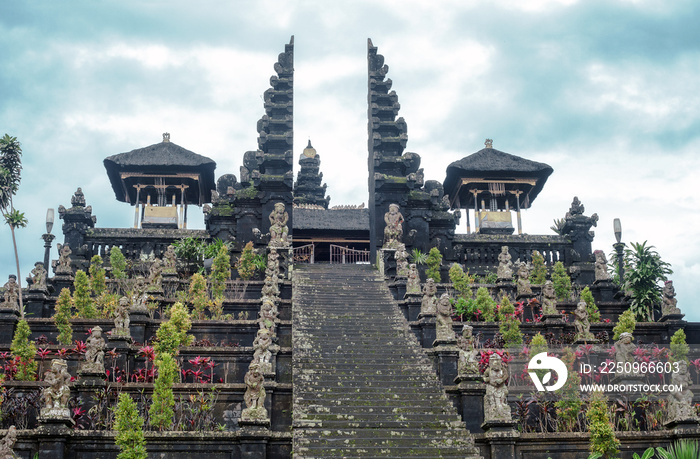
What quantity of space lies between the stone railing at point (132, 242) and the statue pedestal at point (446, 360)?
41.9ft

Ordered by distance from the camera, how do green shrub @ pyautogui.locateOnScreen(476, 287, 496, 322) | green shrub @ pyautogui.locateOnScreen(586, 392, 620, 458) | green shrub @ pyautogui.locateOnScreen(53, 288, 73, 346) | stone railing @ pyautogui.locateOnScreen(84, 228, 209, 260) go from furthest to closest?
1. stone railing @ pyautogui.locateOnScreen(84, 228, 209, 260)
2. green shrub @ pyautogui.locateOnScreen(476, 287, 496, 322)
3. green shrub @ pyautogui.locateOnScreen(53, 288, 73, 346)
4. green shrub @ pyautogui.locateOnScreen(586, 392, 620, 458)

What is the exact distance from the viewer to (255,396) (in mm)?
13133

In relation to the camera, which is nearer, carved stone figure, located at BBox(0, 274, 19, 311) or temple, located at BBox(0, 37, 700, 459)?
temple, located at BBox(0, 37, 700, 459)

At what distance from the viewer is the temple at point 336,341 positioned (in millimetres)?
13117

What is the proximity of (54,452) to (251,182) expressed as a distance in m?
15.8

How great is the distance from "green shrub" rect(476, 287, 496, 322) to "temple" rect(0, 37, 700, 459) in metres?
0.05

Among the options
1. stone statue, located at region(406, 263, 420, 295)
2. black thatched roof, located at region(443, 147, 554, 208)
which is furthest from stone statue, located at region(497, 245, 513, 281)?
black thatched roof, located at region(443, 147, 554, 208)

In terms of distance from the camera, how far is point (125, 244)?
83.7 ft

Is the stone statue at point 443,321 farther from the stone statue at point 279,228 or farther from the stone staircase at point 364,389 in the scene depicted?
the stone statue at point 279,228

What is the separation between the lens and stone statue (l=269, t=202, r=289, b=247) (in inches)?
920

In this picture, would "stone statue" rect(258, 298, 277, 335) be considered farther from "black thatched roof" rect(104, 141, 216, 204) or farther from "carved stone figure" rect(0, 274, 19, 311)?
"black thatched roof" rect(104, 141, 216, 204)

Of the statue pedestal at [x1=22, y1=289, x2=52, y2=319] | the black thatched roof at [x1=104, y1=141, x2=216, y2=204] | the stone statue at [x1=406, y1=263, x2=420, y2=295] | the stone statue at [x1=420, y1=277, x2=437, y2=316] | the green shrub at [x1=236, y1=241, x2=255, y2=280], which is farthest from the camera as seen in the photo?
the black thatched roof at [x1=104, y1=141, x2=216, y2=204]

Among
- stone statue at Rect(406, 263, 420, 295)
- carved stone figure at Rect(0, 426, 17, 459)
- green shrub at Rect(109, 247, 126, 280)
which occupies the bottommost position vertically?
carved stone figure at Rect(0, 426, 17, 459)

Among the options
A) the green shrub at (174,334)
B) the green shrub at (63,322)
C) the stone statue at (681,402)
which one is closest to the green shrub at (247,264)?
the green shrub at (63,322)
